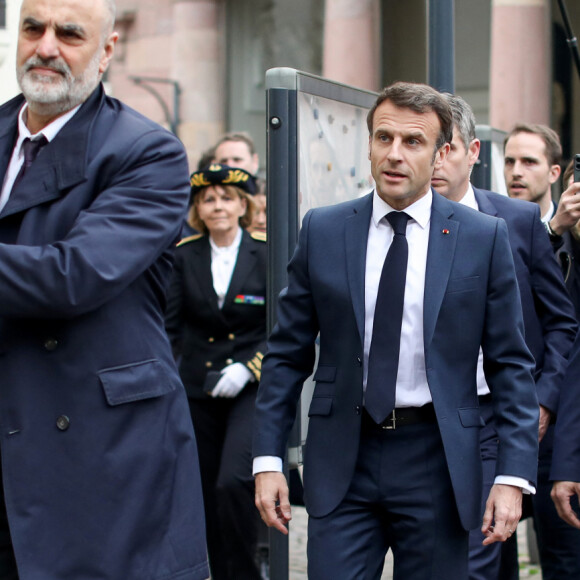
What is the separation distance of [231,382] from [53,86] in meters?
3.19

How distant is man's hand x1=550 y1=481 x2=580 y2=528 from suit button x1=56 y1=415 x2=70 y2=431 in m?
1.66

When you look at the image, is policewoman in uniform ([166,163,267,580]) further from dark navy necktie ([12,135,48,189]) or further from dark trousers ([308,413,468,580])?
dark navy necktie ([12,135,48,189])

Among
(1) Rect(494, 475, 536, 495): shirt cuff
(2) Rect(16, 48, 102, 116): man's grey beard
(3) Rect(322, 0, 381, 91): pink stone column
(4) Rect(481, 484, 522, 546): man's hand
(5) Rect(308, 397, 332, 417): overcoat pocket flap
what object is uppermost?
(3) Rect(322, 0, 381, 91): pink stone column

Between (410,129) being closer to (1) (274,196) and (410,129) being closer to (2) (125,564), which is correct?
(1) (274,196)

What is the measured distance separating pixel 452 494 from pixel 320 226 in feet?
2.99

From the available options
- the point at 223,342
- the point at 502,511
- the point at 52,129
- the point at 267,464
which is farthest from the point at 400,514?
the point at 223,342

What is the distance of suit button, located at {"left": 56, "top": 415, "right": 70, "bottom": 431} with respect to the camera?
11.1 feet

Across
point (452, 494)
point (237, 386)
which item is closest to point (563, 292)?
point (452, 494)

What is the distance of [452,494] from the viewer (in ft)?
12.3

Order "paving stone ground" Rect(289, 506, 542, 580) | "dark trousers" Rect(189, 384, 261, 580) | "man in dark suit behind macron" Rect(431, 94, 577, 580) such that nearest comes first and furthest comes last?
"man in dark suit behind macron" Rect(431, 94, 577, 580) → "dark trousers" Rect(189, 384, 261, 580) → "paving stone ground" Rect(289, 506, 542, 580)

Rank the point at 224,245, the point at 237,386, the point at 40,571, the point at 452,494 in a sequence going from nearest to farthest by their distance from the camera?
the point at 40,571, the point at 452,494, the point at 237,386, the point at 224,245

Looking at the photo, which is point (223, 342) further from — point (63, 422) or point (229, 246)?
point (63, 422)

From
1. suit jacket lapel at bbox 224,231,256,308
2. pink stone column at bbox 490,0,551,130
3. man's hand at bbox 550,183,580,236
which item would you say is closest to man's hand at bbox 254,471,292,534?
man's hand at bbox 550,183,580,236

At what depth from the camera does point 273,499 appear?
3.83 meters
